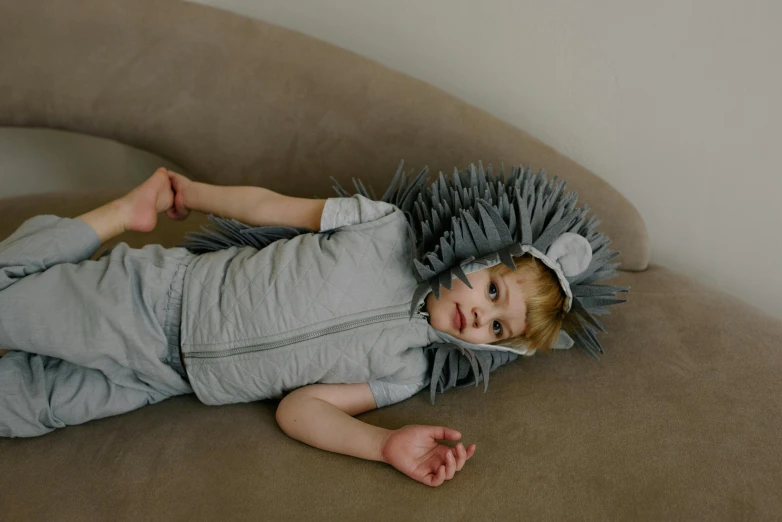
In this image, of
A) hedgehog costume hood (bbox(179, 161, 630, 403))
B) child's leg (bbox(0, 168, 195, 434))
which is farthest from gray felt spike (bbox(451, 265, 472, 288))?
child's leg (bbox(0, 168, 195, 434))

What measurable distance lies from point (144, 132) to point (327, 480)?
772 millimetres

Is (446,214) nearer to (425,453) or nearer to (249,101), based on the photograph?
(425,453)

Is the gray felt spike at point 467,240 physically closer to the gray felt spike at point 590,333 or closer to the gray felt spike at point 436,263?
the gray felt spike at point 436,263

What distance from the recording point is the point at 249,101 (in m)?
1.20

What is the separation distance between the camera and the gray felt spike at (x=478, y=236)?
898 mm

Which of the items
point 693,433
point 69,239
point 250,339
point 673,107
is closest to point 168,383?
point 250,339

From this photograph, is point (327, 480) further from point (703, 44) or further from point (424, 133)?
point (703, 44)

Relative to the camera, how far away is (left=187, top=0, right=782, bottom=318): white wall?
103 centimetres

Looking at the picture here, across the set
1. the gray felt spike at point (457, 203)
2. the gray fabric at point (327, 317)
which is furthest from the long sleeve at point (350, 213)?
the gray felt spike at point (457, 203)

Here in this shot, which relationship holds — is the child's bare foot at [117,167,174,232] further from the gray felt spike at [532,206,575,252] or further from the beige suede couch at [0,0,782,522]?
the gray felt spike at [532,206,575,252]

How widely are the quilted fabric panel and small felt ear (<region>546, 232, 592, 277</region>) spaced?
21 centimetres

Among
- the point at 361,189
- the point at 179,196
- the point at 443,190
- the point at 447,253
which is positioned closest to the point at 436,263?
the point at 447,253

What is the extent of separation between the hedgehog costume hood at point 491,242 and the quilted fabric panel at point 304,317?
4cm

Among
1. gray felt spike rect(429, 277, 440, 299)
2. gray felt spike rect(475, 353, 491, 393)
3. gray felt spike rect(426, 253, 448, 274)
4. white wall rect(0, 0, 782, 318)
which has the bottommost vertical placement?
gray felt spike rect(475, 353, 491, 393)
